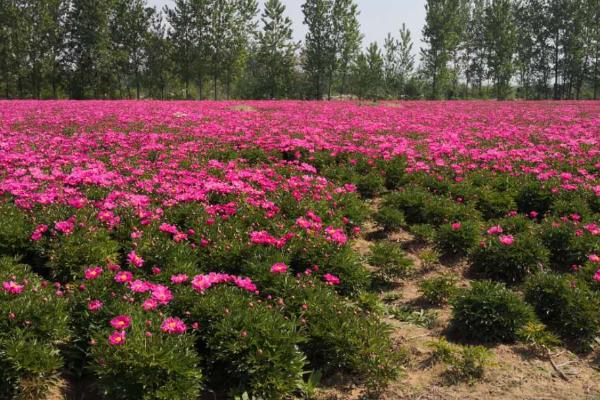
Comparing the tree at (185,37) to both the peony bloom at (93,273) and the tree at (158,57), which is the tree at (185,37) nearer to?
the tree at (158,57)

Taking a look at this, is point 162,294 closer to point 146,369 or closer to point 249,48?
point 146,369

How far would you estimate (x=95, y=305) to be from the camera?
4301mm

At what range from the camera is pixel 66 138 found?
12.1m

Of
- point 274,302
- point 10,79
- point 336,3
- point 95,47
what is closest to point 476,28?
point 336,3

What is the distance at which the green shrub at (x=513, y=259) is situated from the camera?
6.14 m

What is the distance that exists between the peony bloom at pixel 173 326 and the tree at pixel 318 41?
57.4 meters

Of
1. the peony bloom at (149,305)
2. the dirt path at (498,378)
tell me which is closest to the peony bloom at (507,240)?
the dirt path at (498,378)

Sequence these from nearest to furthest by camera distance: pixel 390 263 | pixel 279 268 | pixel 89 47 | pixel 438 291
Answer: pixel 279 268 → pixel 438 291 → pixel 390 263 → pixel 89 47

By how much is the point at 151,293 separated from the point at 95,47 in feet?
183

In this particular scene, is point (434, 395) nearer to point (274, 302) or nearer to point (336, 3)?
point (274, 302)

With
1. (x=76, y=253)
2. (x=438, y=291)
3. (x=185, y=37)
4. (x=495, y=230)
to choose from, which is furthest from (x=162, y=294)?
(x=185, y=37)

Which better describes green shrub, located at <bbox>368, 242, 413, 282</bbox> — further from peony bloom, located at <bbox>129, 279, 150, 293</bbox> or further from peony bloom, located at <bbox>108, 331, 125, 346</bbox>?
peony bloom, located at <bbox>108, 331, 125, 346</bbox>

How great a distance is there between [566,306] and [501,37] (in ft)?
206

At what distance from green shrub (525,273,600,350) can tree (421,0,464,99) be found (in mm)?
56395
